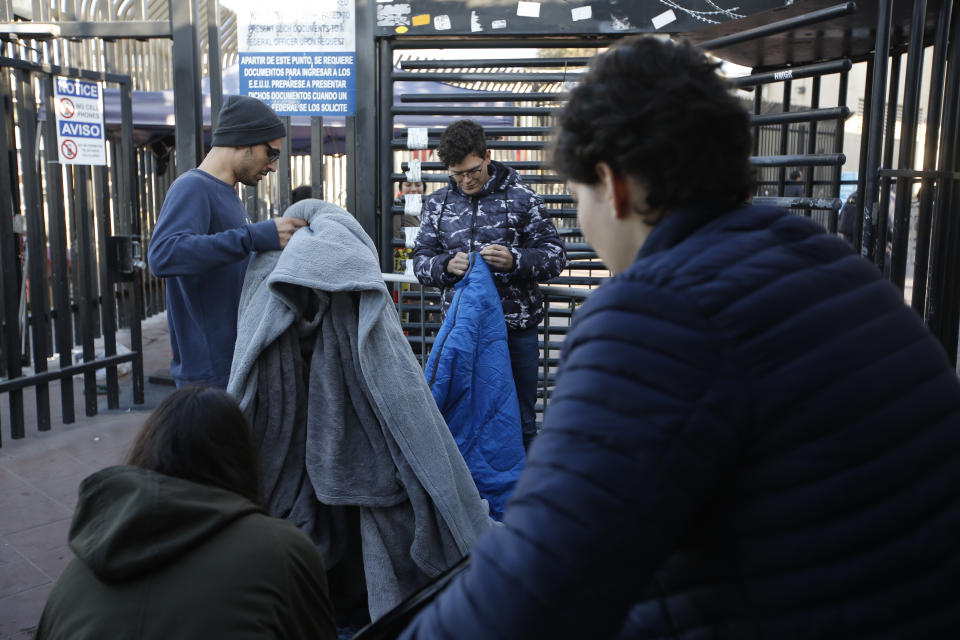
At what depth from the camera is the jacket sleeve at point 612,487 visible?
37.7 inches

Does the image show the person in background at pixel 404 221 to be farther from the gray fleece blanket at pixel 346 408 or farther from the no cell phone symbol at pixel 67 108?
the gray fleece blanket at pixel 346 408

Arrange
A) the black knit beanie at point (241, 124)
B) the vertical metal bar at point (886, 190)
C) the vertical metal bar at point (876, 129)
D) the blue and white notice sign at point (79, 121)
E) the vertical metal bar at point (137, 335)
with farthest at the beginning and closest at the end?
the vertical metal bar at point (137, 335), the blue and white notice sign at point (79, 121), the black knit beanie at point (241, 124), the vertical metal bar at point (886, 190), the vertical metal bar at point (876, 129)

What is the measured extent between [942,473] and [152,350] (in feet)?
30.0

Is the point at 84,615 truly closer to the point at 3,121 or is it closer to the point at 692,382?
the point at 692,382

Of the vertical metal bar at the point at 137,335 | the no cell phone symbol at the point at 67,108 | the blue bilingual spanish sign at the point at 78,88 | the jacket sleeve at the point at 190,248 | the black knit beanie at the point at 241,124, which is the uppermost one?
the blue bilingual spanish sign at the point at 78,88

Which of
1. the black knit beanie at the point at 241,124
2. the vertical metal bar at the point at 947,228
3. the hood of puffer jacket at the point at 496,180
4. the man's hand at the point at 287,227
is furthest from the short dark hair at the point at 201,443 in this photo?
the vertical metal bar at the point at 947,228

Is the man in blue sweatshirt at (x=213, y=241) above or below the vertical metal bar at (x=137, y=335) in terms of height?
above

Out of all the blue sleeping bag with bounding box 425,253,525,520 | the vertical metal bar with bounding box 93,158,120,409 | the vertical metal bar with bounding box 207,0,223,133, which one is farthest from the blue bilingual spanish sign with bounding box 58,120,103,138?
the blue sleeping bag with bounding box 425,253,525,520

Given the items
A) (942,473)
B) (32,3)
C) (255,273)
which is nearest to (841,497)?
(942,473)

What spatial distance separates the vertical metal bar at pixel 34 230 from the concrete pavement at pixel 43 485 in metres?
0.32

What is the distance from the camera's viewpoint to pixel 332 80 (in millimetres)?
5430

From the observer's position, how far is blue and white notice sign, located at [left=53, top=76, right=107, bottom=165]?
5688 millimetres

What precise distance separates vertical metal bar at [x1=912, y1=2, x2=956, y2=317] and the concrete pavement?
350 cm

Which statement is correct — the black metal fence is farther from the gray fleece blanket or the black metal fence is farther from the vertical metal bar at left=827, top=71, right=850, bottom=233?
the vertical metal bar at left=827, top=71, right=850, bottom=233
